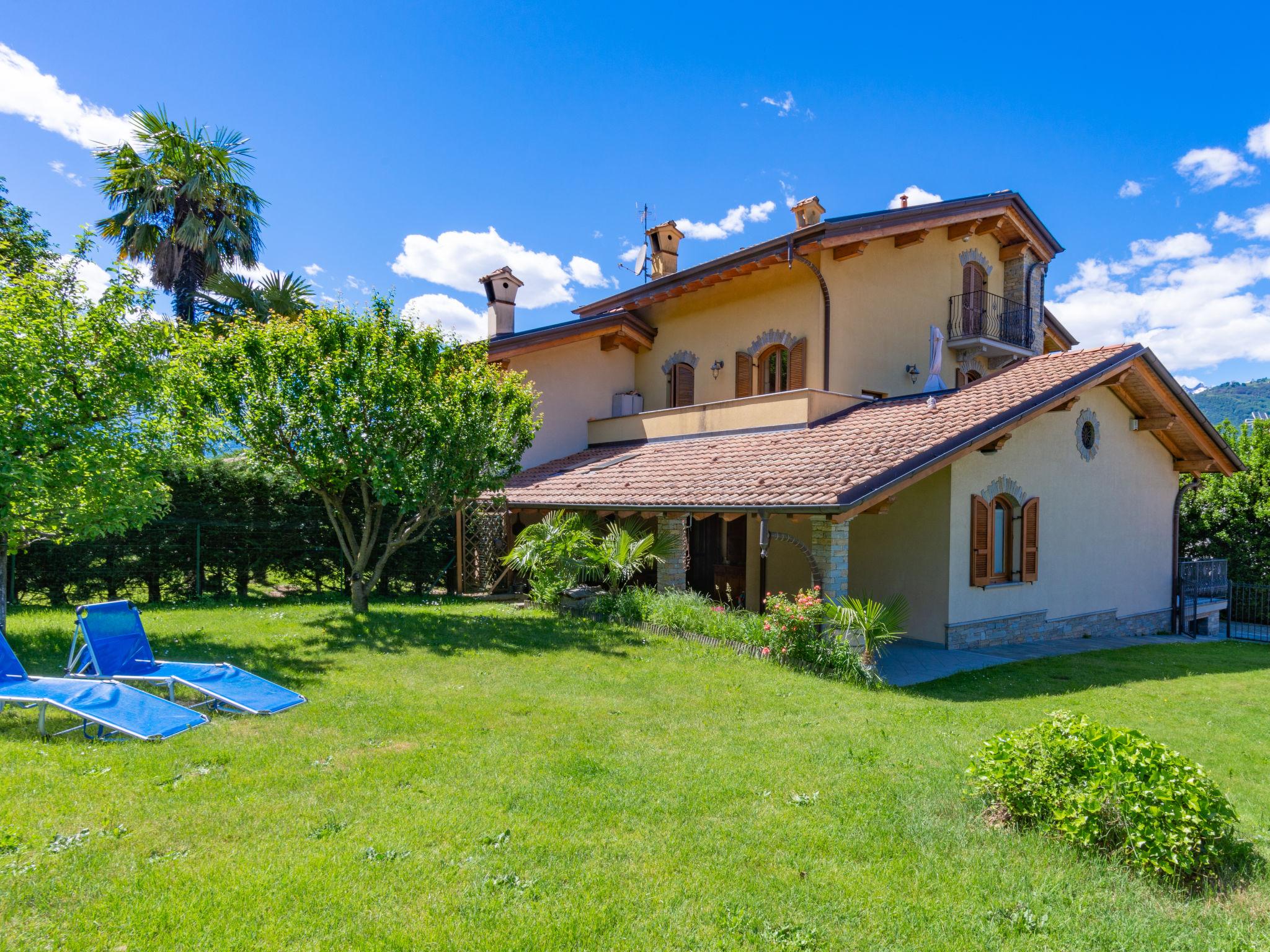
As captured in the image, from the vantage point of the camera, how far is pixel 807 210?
19.5 m

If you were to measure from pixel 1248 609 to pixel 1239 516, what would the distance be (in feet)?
8.23

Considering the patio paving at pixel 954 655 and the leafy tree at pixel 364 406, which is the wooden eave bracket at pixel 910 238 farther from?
the leafy tree at pixel 364 406

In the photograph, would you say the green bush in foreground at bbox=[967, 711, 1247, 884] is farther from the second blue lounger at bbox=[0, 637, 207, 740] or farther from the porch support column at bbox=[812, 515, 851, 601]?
the second blue lounger at bbox=[0, 637, 207, 740]

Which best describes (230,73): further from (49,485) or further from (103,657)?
(103,657)

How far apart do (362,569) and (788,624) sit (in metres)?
8.33

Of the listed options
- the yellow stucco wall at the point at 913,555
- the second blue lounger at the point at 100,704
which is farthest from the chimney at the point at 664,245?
the second blue lounger at the point at 100,704

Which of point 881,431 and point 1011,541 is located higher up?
point 881,431

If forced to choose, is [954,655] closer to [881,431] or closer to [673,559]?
[881,431]

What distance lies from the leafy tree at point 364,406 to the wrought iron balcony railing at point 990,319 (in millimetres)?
11967

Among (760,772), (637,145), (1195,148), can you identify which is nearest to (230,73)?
(637,145)

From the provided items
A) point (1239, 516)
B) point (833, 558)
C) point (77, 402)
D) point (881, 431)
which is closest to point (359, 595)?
point (77, 402)

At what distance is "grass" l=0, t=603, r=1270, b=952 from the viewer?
366 cm

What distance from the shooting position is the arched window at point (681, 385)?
19562mm

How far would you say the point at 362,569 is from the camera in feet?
45.5
